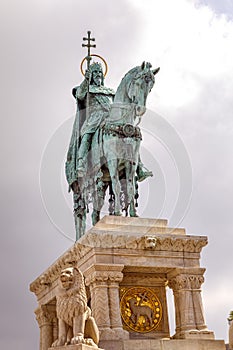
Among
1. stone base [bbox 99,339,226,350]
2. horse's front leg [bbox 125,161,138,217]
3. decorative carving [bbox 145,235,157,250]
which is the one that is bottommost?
stone base [bbox 99,339,226,350]

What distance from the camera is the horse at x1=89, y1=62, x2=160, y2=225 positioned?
82.3 ft

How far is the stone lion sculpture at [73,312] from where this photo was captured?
62.0 ft

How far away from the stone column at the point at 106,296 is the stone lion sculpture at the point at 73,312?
2.16 metres

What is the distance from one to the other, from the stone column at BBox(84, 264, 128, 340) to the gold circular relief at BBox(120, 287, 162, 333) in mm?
1125

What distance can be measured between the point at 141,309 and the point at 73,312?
4.88 metres

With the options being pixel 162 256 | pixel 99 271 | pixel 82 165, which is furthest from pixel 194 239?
pixel 82 165

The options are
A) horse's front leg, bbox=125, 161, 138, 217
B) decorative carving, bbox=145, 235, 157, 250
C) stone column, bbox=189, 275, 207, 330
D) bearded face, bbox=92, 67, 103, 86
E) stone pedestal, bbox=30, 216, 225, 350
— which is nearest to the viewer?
stone pedestal, bbox=30, 216, 225, 350

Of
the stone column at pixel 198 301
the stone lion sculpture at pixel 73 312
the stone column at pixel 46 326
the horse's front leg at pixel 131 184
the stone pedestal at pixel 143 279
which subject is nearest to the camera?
the stone lion sculpture at pixel 73 312

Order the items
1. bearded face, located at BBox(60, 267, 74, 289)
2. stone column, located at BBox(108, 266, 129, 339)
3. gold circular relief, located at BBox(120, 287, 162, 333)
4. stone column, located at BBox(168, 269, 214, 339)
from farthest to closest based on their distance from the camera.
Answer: gold circular relief, located at BBox(120, 287, 162, 333)
stone column, located at BBox(168, 269, 214, 339)
stone column, located at BBox(108, 266, 129, 339)
bearded face, located at BBox(60, 267, 74, 289)

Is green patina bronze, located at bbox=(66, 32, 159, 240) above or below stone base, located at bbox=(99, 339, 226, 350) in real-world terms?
above

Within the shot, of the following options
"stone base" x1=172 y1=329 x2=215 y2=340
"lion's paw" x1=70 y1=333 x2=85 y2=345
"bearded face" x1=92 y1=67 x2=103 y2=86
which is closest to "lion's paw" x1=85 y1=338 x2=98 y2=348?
"lion's paw" x1=70 y1=333 x2=85 y2=345

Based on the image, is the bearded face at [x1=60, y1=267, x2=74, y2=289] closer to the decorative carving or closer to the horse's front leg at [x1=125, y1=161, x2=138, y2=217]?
the decorative carving

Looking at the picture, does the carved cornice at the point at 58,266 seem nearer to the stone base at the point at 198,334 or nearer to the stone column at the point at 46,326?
the stone column at the point at 46,326

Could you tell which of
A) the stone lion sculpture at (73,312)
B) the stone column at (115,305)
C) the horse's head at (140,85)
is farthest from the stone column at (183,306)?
the horse's head at (140,85)
